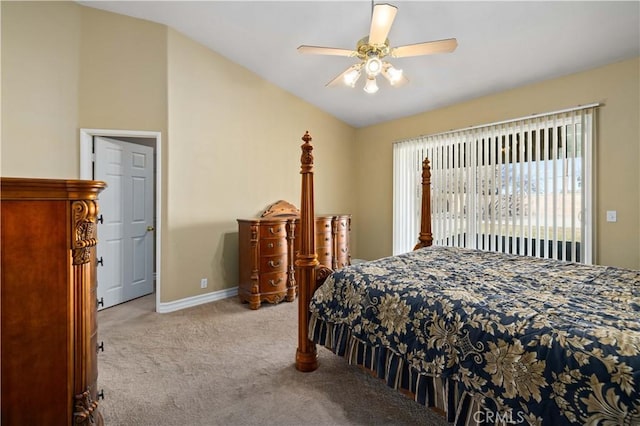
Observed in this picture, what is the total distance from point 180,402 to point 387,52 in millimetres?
2791

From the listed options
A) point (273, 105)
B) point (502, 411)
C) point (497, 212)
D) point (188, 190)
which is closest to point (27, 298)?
point (502, 411)

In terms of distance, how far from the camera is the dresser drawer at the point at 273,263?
11.3 feet

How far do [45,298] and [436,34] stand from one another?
331cm

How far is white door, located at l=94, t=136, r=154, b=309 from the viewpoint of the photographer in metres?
3.31

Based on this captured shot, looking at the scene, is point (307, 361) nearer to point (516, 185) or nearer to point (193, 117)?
point (193, 117)

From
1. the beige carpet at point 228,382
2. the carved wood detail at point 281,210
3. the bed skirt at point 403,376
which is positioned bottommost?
the beige carpet at point 228,382

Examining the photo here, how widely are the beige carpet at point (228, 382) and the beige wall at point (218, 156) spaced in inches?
32.7

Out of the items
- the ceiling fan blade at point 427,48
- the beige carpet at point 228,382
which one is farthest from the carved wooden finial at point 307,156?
the beige carpet at point 228,382

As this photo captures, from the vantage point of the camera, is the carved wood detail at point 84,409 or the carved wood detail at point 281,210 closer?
the carved wood detail at point 84,409

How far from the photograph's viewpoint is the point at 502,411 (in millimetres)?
1151

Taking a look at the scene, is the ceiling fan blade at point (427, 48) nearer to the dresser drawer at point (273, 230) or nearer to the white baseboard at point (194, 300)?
the dresser drawer at point (273, 230)

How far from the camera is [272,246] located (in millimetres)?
3502

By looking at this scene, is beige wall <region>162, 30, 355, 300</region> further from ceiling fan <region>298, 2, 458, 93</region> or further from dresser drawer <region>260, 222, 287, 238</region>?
ceiling fan <region>298, 2, 458, 93</region>

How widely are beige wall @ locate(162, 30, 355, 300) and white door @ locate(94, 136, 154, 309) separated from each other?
0.73 m
